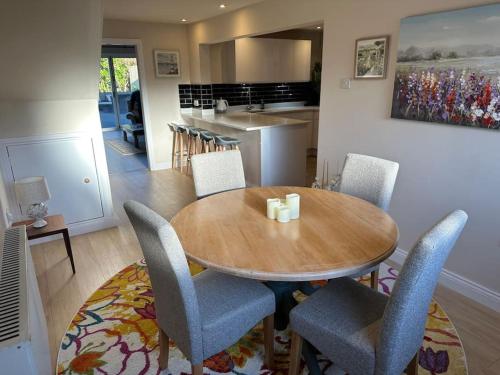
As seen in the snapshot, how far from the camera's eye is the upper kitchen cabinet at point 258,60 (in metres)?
5.81

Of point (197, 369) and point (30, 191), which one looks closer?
point (197, 369)

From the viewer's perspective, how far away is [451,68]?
7.16 feet

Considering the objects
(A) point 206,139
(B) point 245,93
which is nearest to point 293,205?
(A) point 206,139

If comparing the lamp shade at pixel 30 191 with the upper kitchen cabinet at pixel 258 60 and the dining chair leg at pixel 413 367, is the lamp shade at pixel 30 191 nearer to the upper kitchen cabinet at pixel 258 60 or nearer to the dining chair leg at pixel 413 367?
the dining chair leg at pixel 413 367

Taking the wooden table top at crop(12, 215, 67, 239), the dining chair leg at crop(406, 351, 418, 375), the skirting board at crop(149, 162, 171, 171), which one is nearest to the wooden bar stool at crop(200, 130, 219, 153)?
the skirting board at crop(149, 162, 171, 171)

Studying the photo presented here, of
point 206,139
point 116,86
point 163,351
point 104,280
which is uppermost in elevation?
point 116,86

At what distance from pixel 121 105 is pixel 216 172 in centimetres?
833

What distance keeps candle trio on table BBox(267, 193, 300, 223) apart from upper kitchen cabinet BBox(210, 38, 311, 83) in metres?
4.44

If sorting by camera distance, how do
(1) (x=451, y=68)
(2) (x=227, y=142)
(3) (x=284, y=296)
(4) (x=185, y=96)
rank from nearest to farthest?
(3) (x=284, y=296) → (1) (x=451, y=68) → (2) (x=227, y=142) → (4) (x=185, y=96)

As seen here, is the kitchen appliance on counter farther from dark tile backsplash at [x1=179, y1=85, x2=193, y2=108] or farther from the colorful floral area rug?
the colorful floral area rug

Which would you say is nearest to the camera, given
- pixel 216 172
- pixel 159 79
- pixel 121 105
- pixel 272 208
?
pixel 272 208

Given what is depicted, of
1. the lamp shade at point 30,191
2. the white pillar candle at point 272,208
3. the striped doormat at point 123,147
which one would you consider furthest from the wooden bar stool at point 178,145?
the white pillar candle at point 272,208

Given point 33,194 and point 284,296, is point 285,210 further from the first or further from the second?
point 33,194

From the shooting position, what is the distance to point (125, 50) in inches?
358
